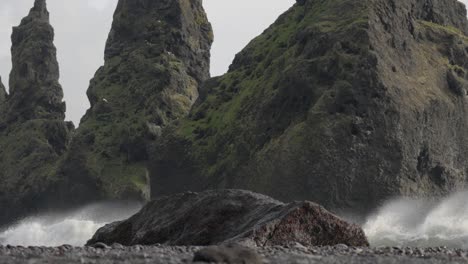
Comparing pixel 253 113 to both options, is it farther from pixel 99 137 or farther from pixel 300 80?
pixel 99 137

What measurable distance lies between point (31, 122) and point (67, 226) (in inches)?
1817

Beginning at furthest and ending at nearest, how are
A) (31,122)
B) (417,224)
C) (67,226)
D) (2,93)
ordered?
(2,93)
(31,122)
(67,226)
(417,224)

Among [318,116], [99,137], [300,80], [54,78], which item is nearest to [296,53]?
[300,80]

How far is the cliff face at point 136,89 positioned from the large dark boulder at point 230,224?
86938 millimetres

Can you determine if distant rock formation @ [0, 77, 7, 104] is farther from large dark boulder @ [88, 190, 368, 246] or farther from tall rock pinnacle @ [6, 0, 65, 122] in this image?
large dark boulder @ [88, 190, 368, 246]

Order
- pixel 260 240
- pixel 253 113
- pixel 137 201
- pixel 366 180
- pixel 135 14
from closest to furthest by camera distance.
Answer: pixel 260 240 < pixel 366 180 < pixel 253 113 < pixel 137 201 < pixel 135 14

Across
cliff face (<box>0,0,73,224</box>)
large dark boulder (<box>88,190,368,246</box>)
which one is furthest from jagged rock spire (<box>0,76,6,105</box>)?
large dark boulder (<box>88,190,368,246</box>)

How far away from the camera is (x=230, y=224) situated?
2528cm

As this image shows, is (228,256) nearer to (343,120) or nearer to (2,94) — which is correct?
(343,120)

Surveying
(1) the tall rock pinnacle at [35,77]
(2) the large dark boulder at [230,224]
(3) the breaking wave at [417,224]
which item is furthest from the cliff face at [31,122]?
(2) the large dark boulder at [230,224]

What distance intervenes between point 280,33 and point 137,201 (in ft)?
111

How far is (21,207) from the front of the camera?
432 ft

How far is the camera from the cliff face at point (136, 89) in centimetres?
12181

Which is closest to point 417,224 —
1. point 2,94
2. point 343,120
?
point 343,120
